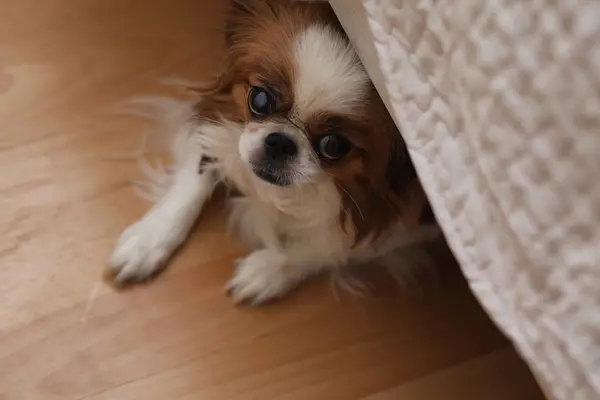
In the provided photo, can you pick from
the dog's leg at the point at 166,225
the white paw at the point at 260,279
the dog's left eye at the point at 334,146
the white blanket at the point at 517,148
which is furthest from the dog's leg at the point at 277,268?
the white blanket at the point at 517,148

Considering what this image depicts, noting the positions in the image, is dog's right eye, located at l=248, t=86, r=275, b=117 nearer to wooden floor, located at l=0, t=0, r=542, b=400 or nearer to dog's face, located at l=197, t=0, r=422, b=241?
dog's face, located at l=197, t=0, r=422, b=241

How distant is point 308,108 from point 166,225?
0.35 metres

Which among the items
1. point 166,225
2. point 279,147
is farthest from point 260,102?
point 166,225

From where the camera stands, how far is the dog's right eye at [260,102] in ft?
3.71

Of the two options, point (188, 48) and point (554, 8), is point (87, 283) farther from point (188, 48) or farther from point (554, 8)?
point (554, 8)

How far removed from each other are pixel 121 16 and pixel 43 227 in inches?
17.3

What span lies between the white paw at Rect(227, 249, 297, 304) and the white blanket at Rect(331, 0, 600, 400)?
1.53 feet

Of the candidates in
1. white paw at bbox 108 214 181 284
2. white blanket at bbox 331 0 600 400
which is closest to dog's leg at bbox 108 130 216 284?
white paw at bbox 108 214 181 284

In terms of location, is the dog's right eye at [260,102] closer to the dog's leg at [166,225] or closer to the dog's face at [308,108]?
the dog's face at [308,108]

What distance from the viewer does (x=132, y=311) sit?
1.28 meters

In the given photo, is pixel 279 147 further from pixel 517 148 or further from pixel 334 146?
pixel 517 148

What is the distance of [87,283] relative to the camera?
129 cm

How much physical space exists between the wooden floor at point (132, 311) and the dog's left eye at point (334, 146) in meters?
0.30

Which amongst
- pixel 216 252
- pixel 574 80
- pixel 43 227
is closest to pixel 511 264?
pixel 574 80
